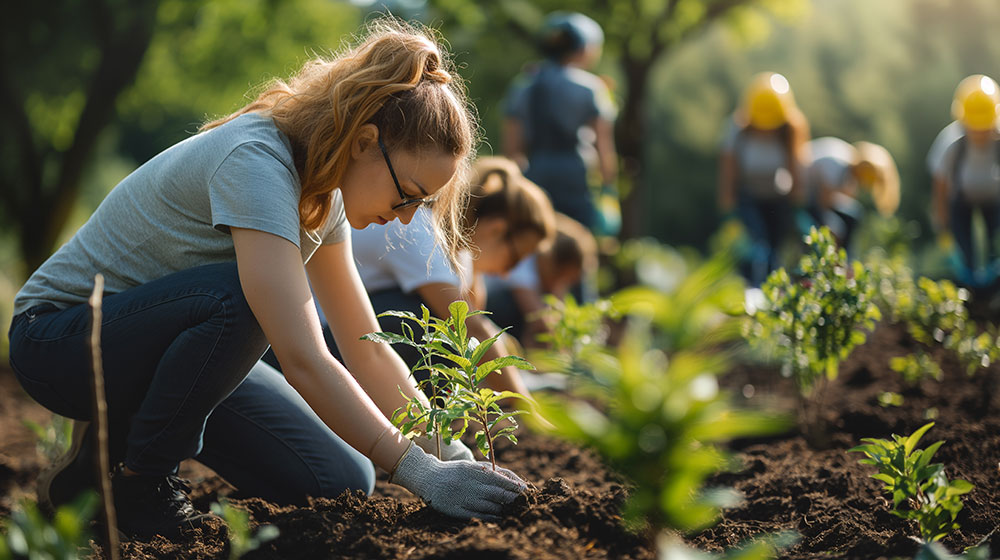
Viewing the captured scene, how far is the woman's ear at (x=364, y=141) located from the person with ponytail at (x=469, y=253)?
386 mm

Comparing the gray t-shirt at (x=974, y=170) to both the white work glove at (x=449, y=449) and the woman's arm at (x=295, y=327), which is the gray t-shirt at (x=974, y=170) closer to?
the white work glove at (x=449, y=449)

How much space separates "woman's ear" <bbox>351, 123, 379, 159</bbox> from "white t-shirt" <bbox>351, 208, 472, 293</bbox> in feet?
2.12

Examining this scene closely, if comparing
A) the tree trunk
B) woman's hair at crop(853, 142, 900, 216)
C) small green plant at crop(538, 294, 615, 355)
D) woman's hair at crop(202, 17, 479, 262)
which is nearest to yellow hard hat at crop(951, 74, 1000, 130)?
woman's hair at crop(853, 142, 900, 216)

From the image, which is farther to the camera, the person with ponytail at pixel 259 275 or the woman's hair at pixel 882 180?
the woman's hair at pixel 882 180

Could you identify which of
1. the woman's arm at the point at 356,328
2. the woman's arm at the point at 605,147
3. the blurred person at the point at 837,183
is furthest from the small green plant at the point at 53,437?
the blurred person at the point at 837,183

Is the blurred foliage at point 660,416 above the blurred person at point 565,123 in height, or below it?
above

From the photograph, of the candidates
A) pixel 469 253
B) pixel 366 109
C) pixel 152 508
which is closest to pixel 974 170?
pixel 469 253

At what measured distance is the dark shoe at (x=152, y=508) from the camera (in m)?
2.09

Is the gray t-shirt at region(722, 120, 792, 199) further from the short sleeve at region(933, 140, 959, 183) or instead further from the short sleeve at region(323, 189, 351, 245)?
the short sleeve at region(323, 189, 351, 245)

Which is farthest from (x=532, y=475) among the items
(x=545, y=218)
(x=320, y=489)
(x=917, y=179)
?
(x=917, y=179)

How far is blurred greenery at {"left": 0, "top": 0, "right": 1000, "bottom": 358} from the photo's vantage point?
8547 mm

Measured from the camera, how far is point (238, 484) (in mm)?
2449

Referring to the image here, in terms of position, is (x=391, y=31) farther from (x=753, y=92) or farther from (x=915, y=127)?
(x=915, y=127)

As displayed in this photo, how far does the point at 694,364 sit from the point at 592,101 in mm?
4863
